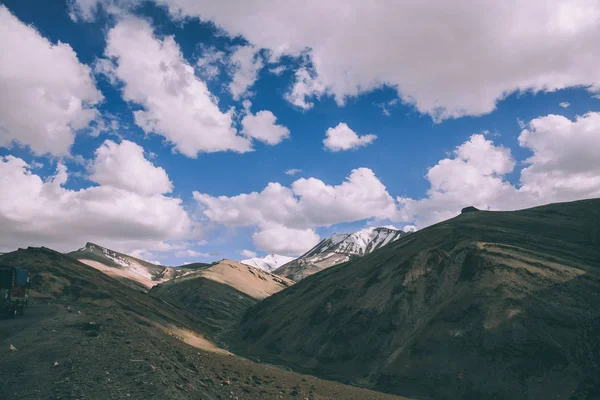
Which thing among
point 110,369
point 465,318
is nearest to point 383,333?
point 465,318

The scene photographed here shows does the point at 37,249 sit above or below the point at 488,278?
above

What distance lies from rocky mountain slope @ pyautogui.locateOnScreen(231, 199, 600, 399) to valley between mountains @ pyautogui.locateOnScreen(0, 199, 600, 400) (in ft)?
0.80

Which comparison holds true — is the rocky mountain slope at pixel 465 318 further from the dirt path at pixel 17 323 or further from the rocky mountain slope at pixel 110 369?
the dirt path at pixel 17 323

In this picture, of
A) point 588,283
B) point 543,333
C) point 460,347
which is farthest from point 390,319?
point 588,283

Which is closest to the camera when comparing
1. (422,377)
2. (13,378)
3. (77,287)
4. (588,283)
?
(13,378)

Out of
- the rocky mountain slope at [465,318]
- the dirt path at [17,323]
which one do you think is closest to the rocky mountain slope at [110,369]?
the dirt path at [17,323]

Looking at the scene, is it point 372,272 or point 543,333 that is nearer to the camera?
point 543,333

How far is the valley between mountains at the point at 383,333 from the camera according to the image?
2370cm

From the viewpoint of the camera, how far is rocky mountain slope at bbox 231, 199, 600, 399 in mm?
52062

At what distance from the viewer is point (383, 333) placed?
74.1 meters

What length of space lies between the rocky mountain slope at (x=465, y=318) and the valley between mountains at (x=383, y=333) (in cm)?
24

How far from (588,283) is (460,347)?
28399 millimetres

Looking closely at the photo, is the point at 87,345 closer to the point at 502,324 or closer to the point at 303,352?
the point at 502,324

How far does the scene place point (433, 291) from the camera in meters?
79.9
